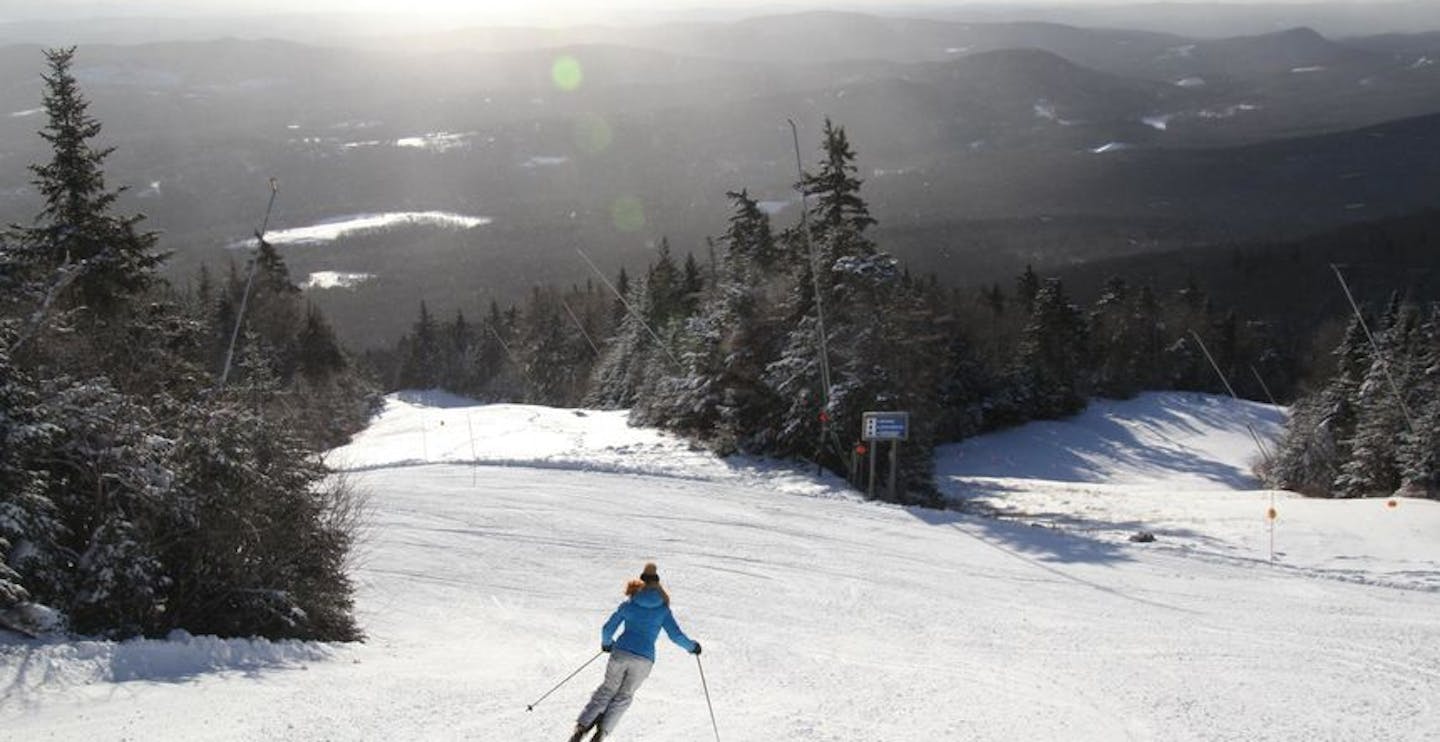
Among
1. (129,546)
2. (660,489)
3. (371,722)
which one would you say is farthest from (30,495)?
(660,489)

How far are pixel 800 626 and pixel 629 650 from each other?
6281mm

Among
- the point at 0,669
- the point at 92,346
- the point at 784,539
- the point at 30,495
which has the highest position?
Answer: the point at 92,346

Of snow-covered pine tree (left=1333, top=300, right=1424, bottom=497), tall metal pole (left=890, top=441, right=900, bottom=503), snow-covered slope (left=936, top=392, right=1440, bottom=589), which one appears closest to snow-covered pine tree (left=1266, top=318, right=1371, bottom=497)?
snow-covered pine tree (left=1333, top=300, right=1424, bottom=497)

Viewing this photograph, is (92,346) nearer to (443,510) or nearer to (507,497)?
(443,510)

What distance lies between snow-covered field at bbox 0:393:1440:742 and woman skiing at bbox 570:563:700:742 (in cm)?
54

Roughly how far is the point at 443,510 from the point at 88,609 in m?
11.8

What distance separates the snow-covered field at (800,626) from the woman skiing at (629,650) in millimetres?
541

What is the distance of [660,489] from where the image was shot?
26.3 m

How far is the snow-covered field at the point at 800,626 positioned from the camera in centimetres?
1092

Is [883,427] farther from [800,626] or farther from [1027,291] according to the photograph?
[1027,291]

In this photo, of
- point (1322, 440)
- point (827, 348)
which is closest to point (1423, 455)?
point (1322, 440)

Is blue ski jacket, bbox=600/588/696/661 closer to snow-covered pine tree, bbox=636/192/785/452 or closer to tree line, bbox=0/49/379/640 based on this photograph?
tree line, bbox=0/49/379/640

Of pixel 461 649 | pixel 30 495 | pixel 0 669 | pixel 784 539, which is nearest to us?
pixel 0 669

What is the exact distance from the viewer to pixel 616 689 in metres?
10.5
